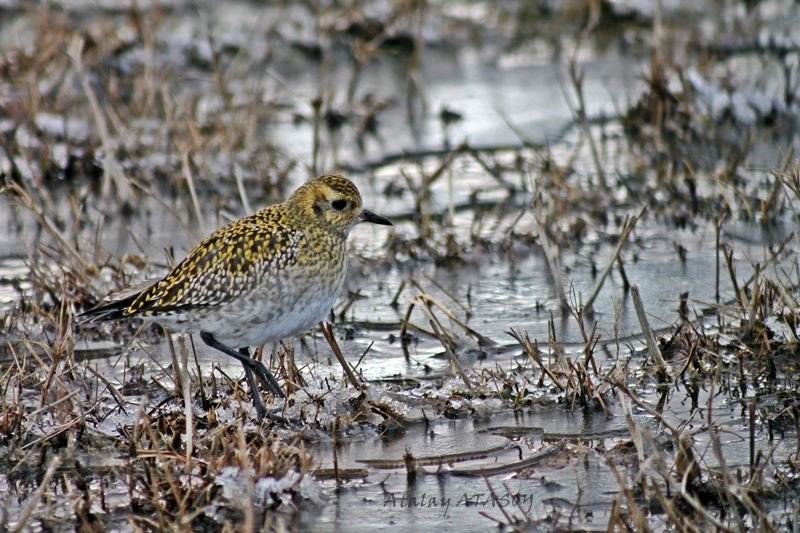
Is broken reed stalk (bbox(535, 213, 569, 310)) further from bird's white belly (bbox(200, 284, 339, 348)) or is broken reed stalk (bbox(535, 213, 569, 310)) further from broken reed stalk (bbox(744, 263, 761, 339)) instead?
bird's white belly (bbox(200, 284, 339, 348))

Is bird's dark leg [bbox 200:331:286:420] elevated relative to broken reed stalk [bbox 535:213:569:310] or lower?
lower

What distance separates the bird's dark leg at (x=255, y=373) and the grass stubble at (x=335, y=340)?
89 millimetres

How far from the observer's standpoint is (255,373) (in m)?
5.78

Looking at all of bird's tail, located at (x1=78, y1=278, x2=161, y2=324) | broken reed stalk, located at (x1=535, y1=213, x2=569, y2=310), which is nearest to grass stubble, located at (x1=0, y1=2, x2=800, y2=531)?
broken reed stalk, located at (x1=535, y1=213, x2=569, y2=310)

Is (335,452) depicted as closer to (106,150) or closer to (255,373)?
(255,373)

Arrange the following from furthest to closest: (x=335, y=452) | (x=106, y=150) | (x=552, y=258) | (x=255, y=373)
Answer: (x=106, y=150) → (x=552, y=258) → (x=255, y=373) → (x=335, y=452)

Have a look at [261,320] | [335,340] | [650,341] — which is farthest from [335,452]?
[650,341]

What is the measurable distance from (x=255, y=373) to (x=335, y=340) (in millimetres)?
542

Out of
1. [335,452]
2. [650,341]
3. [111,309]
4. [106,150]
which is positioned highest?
[106,150]

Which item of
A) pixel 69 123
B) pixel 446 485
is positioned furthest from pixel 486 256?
pixel 69 123

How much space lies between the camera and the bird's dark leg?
537 cm

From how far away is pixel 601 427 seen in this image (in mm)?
5281

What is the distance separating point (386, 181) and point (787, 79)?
3975mm

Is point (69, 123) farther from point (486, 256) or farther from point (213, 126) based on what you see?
point (486, 256)
